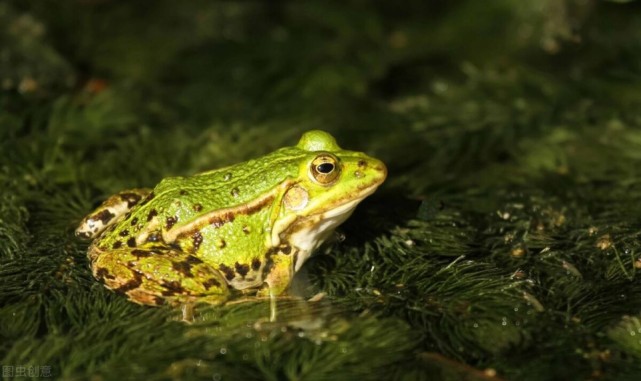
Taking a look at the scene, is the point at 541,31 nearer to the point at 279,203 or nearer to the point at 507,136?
the point at 507,136

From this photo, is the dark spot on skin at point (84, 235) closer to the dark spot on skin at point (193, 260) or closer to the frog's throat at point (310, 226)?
the dark spot on skin at point (193, 260)

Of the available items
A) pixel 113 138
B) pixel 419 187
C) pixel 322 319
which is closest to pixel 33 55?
pixel 113 138

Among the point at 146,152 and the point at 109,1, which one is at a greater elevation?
the point at 109,1

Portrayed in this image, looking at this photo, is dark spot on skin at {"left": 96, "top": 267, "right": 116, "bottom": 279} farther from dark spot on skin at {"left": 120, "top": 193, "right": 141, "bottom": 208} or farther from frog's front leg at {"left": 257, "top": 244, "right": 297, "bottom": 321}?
frog's front leg at {"left": 257, "top": 244, "right": 297, "bottom": 321}

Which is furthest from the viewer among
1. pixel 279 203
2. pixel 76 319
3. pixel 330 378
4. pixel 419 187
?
pixel 419 187

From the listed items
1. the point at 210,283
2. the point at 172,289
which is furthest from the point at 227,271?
the point at 172,289

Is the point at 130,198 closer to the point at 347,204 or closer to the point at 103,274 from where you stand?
the point at 103,274
